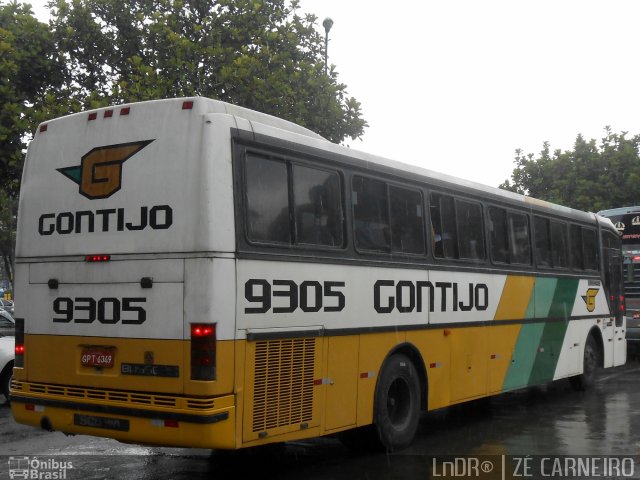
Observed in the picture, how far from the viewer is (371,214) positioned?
8.51m

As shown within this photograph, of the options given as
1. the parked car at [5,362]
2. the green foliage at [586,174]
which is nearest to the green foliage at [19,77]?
the parked car at [5,362]

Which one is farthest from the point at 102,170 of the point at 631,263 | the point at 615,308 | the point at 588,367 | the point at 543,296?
the point at 631,263

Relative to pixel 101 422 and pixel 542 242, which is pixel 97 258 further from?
pixel 542 242

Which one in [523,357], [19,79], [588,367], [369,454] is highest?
[19,79]

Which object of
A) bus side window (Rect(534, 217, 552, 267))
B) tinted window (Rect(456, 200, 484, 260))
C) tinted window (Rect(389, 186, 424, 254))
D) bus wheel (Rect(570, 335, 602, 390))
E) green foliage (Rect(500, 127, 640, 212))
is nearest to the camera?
tinted window (Rect(389, 186, 424, 254))

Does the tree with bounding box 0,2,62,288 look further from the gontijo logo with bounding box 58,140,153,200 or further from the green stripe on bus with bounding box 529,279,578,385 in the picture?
the green stripe on bus with bounding box 529,279,578,385

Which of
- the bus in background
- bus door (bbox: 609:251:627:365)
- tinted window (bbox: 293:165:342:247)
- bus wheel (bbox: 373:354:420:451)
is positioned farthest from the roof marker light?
the bus in background

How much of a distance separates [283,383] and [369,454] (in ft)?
6.72

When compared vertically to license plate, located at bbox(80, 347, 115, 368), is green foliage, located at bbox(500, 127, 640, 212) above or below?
above

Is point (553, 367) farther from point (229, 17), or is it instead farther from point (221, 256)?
point (229, 17)

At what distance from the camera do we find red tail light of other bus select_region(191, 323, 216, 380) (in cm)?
636

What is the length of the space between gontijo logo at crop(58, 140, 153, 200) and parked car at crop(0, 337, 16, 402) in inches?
209

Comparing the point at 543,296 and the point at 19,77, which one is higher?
the point at 19,77

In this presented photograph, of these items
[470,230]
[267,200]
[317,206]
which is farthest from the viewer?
[470,230]
